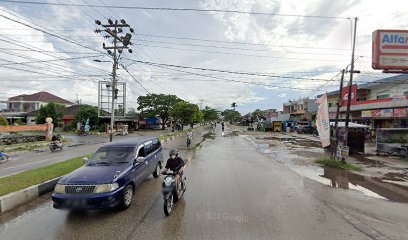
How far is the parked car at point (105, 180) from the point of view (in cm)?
561

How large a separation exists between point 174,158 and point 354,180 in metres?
7.57

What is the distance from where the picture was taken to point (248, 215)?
607 centimetres

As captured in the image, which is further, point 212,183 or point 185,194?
point 212,183

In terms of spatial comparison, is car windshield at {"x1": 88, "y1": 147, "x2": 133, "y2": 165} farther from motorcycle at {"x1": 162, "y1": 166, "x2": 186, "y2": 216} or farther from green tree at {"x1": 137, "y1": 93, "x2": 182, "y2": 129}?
green tree at {"x1": 137, "y1": 93, "x2": 182, "y2": 129}

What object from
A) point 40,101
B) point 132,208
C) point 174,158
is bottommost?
point 132,208

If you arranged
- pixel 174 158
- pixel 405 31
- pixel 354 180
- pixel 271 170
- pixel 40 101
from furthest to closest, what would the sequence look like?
1. pixel 40 101
2. pixel 405 31
3. pixel 271 170
4. pixel 354 180
5. pixel 174 158

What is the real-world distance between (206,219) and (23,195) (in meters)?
5.22

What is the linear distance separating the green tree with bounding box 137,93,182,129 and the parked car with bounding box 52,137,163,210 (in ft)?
173

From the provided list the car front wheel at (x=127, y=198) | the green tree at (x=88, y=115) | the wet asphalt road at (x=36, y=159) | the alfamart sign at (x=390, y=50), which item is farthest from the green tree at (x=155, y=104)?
the car front wheel at (x=127, y=198)

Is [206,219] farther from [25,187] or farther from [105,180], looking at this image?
[25,187]

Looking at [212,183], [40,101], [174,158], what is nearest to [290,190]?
[212,183]

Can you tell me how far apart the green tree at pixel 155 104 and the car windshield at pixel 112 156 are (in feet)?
173

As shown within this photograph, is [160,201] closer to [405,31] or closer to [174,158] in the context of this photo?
[174,158]

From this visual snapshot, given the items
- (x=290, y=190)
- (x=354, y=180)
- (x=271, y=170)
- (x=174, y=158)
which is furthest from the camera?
(x=271, y=170)
